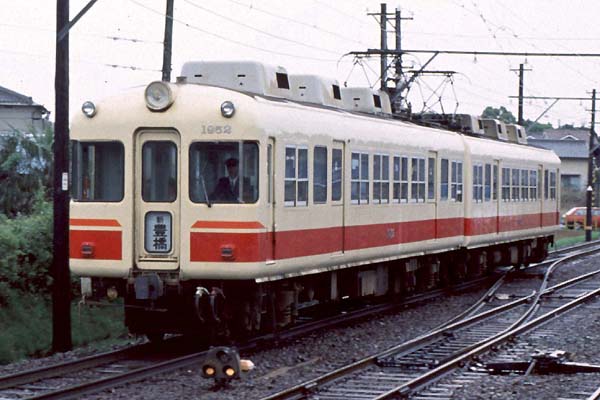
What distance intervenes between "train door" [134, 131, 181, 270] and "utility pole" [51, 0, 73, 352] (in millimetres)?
923

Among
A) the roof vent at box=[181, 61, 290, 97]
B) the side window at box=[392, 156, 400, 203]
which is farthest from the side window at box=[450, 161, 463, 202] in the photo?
the roof vent at box=[181, 61, 290, 97]

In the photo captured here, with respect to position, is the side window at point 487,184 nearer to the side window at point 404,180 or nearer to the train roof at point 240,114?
the side window at point 404,180

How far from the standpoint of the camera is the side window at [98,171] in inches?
564

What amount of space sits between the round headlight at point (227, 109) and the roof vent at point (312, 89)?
111 inches

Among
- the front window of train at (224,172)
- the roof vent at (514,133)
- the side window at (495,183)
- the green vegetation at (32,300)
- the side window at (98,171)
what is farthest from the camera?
the roof vent at (514,133)

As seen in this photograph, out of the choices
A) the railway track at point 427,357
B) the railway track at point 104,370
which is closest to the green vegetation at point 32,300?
the railway track at point 104,370

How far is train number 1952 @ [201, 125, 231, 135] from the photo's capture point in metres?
13.9

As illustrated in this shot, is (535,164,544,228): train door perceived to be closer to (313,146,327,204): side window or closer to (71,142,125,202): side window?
(313,146,327,204): side window

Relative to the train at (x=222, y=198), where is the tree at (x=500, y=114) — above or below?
above

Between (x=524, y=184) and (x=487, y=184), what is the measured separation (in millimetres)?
3209

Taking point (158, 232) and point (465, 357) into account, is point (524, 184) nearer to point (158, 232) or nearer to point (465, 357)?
point (465, 357)

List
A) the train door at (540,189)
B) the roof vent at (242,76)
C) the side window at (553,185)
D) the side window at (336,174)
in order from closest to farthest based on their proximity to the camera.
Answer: the roof vent at (242,76) < the side window at (336,174) < the train door at (540,189) < the side window at (553,185)

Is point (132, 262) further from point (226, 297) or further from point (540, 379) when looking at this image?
point (540, 379)

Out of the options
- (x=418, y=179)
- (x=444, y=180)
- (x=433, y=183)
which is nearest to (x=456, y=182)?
(x=444, y=180)
